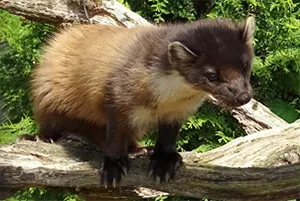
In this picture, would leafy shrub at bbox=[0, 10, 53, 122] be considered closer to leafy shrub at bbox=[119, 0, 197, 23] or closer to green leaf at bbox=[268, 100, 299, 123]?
leafy shrub at bbox=[119, 0, 197, 23]

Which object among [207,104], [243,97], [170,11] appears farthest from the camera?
[170,11]

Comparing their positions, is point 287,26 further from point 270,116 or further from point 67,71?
point 67,71

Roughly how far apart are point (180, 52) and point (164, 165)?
0.45 m

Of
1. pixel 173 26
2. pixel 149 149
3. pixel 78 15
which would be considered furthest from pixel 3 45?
pixel 173 26

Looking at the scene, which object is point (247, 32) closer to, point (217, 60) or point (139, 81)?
point (217, 60)

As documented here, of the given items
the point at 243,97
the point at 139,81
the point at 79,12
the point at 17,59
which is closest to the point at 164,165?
the point at 139,81

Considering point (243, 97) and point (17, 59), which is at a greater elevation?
point (17, 59)

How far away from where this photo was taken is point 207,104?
3.63 m

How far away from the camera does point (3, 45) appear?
4.34m

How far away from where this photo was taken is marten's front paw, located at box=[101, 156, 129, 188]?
244 centimetres

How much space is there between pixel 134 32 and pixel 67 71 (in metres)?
0.34

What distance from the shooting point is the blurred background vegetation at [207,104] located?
361cm

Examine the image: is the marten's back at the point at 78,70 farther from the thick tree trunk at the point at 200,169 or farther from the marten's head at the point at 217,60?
the marten's head at the point at 217,60

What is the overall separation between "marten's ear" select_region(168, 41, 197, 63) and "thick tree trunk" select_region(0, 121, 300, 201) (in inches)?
15.1
